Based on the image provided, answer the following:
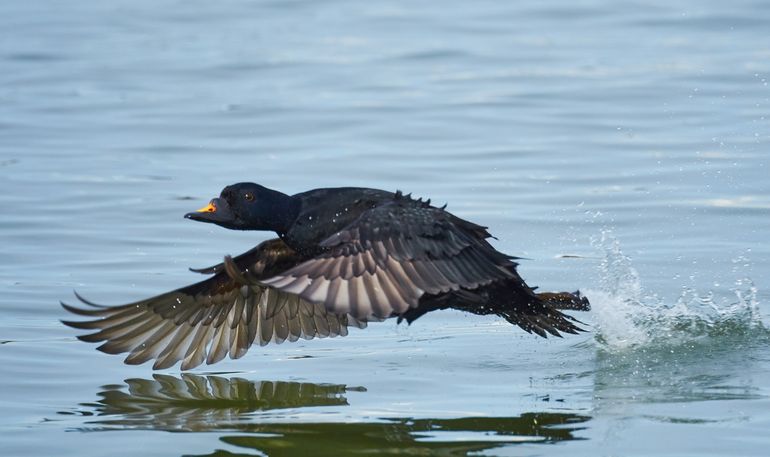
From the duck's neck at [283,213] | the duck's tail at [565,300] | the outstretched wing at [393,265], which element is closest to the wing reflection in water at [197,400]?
the outstretched wing at [393,265]

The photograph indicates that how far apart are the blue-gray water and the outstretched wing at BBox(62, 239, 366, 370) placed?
15cm

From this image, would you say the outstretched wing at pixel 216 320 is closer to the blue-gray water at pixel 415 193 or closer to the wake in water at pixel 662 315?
the blue-gray water at pixel 415 193

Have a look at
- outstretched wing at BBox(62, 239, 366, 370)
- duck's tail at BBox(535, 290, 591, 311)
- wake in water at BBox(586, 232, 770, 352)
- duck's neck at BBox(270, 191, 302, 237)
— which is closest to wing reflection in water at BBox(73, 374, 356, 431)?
outstretched wing at BBox(62, 239, 366, 370)

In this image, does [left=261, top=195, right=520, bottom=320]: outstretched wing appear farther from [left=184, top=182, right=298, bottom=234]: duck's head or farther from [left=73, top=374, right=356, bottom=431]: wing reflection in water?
[left=73, top=374, right=356, bottom=431]: wing reflection in water

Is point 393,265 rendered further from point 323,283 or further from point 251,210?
point 251,210

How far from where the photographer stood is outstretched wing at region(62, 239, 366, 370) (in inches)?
303

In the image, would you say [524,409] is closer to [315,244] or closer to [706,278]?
[315,244]

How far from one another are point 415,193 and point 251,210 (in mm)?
4177

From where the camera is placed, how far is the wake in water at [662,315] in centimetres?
809

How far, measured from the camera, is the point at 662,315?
856 centimetres

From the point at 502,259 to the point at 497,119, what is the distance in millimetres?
7153

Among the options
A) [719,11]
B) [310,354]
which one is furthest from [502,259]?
[719,11]

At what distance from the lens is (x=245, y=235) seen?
11000mm

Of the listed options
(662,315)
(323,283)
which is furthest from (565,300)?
(323,283)
